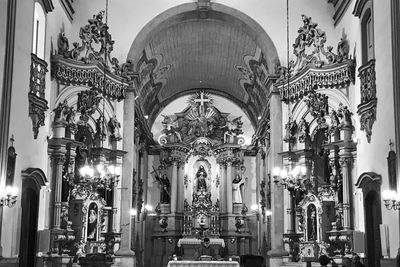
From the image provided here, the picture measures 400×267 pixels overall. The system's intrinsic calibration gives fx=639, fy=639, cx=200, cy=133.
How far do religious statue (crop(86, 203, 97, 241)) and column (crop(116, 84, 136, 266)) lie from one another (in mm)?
1623

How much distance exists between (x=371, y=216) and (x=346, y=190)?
1.73 metres

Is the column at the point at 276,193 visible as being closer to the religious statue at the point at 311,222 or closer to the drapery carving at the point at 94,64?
the religious statue at the point at 311,222

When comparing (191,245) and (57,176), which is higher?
(57,176)

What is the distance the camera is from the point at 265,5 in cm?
2233

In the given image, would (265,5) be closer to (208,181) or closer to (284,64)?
(284,64)

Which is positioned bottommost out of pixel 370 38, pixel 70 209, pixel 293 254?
pixel 293 254

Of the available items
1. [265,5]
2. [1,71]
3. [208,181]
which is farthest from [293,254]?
[208,181]

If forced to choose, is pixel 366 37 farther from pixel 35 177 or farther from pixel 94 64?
pixel 35 177

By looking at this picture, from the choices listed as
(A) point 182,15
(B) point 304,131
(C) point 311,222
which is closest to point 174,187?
(A) point 182,15

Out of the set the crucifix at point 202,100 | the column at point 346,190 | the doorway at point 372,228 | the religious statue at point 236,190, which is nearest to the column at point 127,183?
the column at point 346,190

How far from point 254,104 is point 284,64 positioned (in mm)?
9518

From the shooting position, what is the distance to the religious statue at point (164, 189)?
3238cm

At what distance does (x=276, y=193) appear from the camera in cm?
2122

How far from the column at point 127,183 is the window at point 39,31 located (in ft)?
15.6
